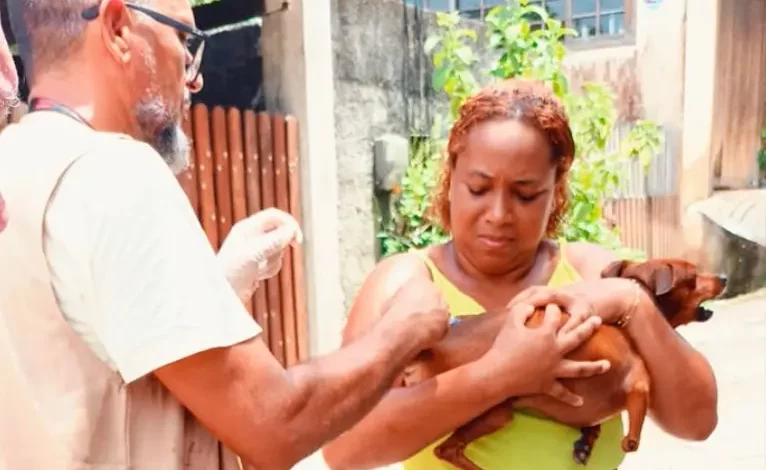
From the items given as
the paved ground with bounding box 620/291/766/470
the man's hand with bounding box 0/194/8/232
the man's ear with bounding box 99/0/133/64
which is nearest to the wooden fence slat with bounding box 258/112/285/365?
the paved ground with bounding box 620/291/766/470

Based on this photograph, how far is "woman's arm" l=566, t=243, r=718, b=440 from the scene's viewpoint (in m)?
1.16

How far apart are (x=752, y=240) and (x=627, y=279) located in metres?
3.56

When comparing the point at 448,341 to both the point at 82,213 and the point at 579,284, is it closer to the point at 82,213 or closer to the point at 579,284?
the point at 579,284

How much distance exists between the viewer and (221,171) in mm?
2953

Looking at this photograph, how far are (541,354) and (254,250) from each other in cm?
44

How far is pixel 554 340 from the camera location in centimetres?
110

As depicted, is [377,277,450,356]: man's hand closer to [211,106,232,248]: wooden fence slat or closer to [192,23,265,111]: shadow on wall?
[211,106,232,248]: wooden fence slat

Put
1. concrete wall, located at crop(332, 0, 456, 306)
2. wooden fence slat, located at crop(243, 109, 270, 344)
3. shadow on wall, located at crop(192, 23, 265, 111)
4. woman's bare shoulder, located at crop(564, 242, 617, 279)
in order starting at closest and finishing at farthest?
woman's bare shoulder, located at crop(564, 242, 617, 279) < wooden fence slat, located at crop(243, 109, 270, 344) < shadow on wall, located at crop(192, 23, 265, 111) < concrete wall, located at crop(332, 0, 456, 306)

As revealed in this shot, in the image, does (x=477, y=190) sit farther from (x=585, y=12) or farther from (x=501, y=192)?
(x=585, y=12)

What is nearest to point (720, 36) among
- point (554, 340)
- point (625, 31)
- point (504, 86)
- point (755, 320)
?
point (625, 31)

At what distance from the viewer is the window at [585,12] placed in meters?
3.76

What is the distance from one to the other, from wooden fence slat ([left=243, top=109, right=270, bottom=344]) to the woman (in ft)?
→ 6.04

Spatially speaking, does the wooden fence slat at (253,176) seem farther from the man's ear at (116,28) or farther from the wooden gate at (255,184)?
the man's ear at (116,28)

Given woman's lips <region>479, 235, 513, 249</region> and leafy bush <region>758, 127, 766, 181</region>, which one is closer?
woman's lips <region>479, 235, 513, 249</region>
